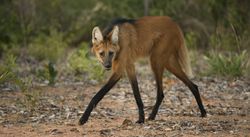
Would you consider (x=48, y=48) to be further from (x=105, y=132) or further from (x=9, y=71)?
(x=105, y=132)

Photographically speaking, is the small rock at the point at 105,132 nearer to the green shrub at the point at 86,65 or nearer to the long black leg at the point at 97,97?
the long black leg at the point at 97,97

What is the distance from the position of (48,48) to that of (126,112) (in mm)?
6693

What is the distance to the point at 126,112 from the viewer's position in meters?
7.52

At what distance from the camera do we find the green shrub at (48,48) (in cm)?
1358

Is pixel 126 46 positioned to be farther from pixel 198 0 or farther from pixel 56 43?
pixel 198 0

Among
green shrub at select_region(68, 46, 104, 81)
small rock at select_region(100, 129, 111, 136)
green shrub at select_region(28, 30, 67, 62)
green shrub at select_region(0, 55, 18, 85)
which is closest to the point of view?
small rock at select_region(100, 129, 111, 136)

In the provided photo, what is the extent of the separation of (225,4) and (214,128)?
9.53 metres

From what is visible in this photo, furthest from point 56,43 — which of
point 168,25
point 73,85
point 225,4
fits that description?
point 168,25

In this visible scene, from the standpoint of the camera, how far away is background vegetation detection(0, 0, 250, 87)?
34.8 ft

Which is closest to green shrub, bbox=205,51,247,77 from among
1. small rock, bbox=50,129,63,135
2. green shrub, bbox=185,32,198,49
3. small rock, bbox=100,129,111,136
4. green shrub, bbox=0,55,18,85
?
green shrub, bbox=185,32,198,49

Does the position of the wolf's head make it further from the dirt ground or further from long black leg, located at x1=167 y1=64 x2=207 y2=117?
long black leg, located at x1=167 y1=64 x2=207 y2=117

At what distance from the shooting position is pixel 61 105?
795cm

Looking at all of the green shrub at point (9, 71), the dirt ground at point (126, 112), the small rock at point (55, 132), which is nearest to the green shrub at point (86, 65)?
the dirt ground at point (126, 112)

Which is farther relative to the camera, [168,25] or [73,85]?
[73,85]
